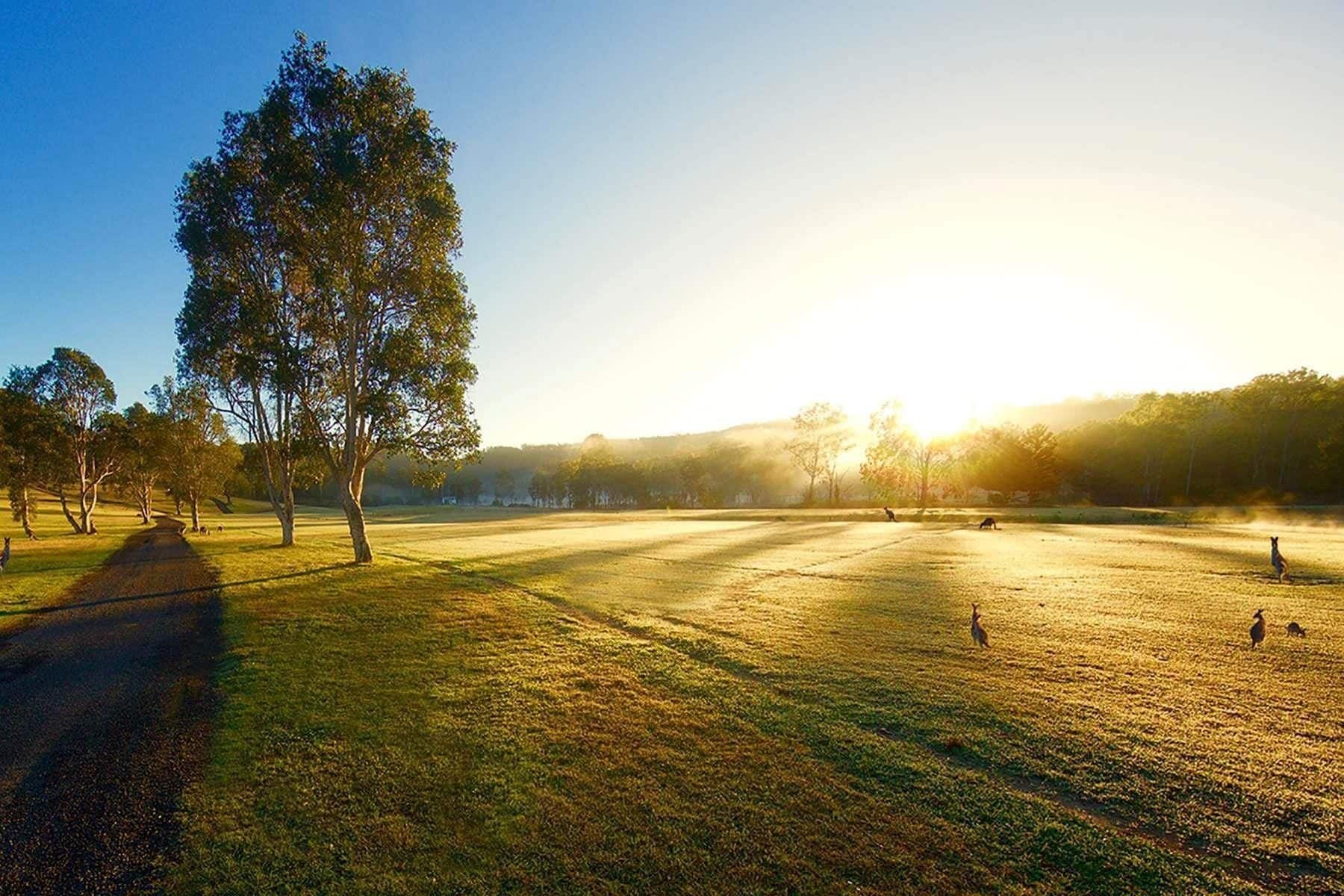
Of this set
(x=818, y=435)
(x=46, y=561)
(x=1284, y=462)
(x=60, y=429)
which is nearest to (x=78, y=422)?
(x=60, y=429)

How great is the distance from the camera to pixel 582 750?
27.1ft

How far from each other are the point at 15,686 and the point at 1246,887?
812 inches

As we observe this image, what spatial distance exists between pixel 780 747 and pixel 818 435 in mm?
97611

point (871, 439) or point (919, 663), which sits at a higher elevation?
point (871, 439)

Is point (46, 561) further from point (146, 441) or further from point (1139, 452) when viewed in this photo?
point (1139, 452)

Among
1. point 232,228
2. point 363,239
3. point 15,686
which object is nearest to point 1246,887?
point 15,686

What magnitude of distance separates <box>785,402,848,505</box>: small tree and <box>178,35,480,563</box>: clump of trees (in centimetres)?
8205

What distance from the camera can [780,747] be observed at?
27.0ft

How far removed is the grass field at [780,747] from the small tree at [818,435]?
83.2m

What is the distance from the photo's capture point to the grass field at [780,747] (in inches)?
227

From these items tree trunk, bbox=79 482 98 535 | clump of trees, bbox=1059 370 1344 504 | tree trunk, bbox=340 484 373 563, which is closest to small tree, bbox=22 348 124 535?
tree trunk, bbox=79 482 98 535

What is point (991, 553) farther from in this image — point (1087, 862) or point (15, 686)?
point (15, 686)

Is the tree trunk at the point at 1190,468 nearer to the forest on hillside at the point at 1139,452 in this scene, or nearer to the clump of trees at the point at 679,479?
the forest on hillside at the point at 1139,452

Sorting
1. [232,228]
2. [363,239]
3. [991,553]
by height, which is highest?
[232,228]
